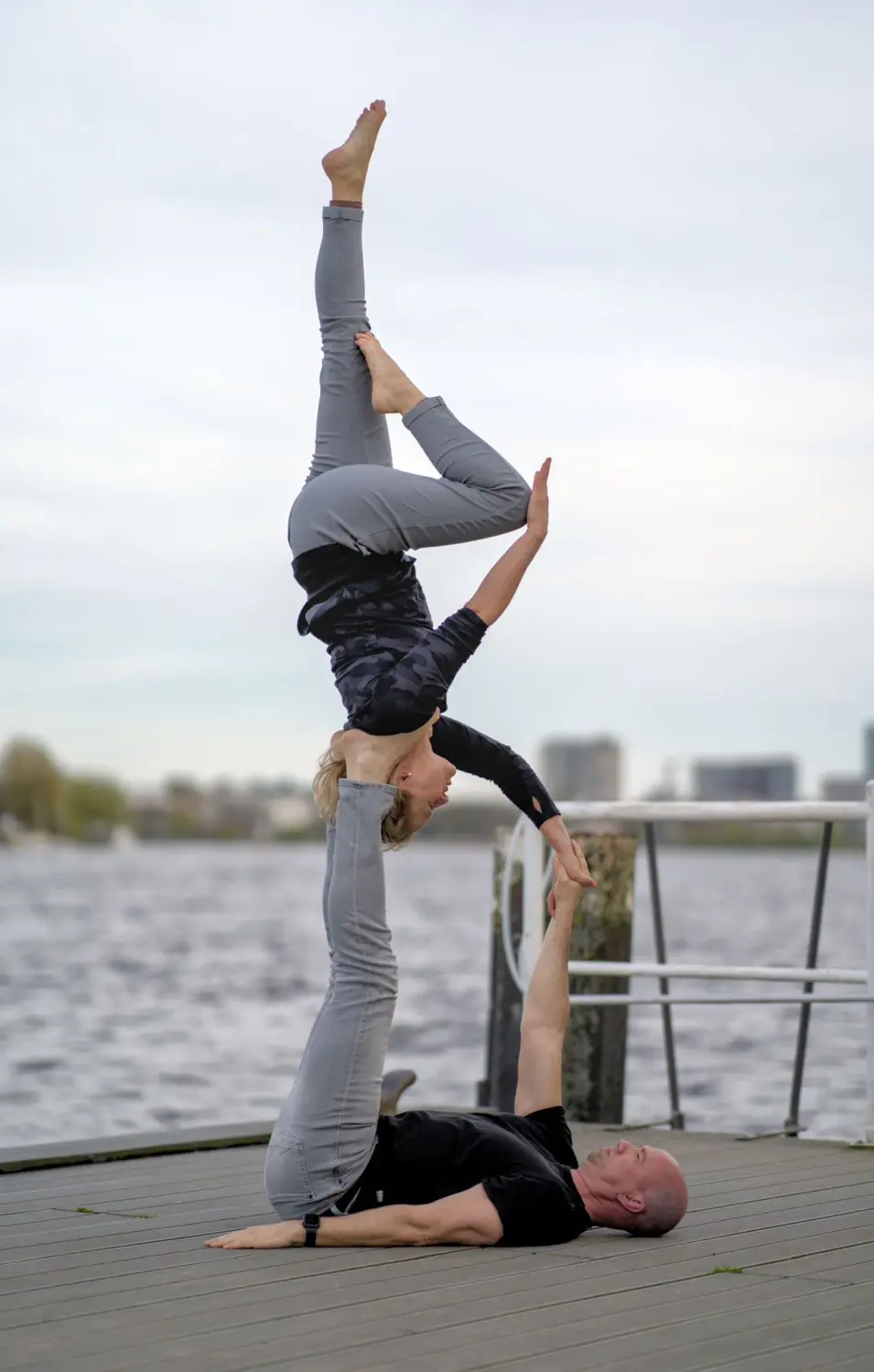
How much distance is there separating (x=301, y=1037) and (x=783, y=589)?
13155 millimetres

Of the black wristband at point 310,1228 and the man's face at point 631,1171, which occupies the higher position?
the man's face at point 631,1171

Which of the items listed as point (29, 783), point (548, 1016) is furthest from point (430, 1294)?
point (29, 783)

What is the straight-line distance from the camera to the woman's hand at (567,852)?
4.45 m

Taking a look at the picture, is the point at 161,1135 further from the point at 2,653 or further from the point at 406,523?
the point at 2,653

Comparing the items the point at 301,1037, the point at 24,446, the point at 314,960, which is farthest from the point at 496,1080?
the point at 314,960

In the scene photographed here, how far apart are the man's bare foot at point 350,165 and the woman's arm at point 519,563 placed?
0.82m

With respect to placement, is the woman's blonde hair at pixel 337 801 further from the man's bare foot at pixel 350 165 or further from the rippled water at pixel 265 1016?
the rippled water at pixel 265 1016

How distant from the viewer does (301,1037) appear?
20797 mm

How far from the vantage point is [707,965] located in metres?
5.38

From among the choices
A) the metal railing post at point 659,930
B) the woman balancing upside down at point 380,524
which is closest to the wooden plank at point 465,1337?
the woman balancing upside down at point 380,524

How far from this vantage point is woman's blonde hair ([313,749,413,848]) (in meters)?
4.15

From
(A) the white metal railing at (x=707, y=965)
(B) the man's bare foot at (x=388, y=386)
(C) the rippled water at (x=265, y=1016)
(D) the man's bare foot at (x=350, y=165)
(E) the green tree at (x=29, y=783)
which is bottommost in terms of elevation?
(C) the rippled water at (x=265, y=1016)

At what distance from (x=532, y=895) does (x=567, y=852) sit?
134 centimetres

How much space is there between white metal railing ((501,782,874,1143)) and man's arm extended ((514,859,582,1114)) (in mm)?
848
